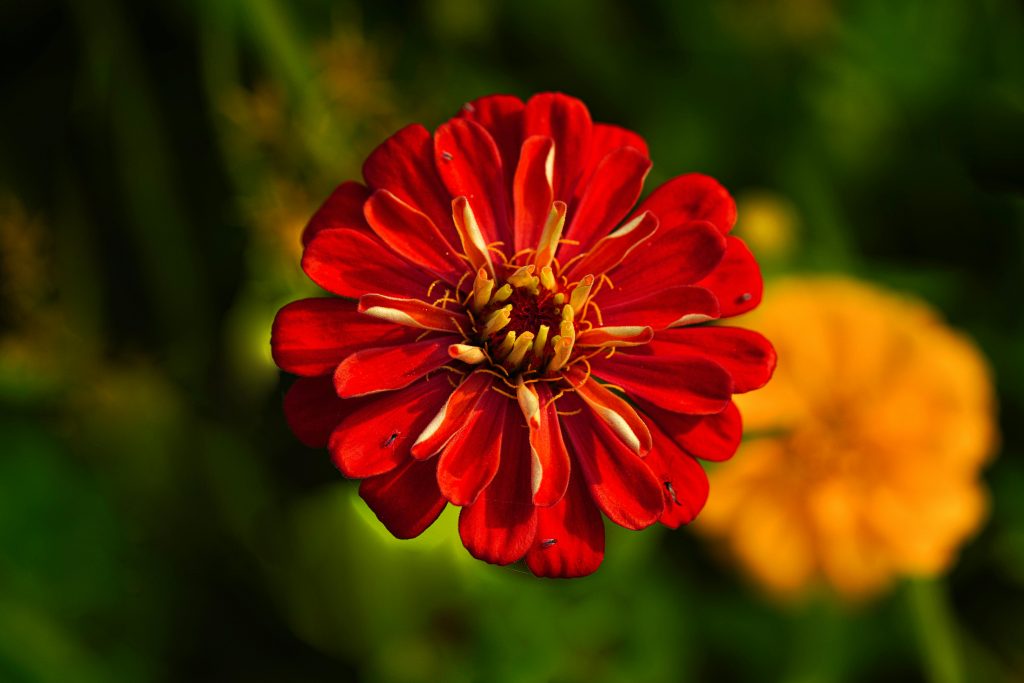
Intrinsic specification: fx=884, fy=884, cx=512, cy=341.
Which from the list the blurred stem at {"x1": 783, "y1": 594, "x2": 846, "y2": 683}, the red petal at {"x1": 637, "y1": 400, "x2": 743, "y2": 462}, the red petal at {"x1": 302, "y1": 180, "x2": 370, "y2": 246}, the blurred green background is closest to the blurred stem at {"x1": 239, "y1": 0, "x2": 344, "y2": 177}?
the blurred green background

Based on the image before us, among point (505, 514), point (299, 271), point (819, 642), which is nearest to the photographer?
point (505, 514)

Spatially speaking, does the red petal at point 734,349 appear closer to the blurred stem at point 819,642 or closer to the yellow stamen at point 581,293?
the yellow stamen at point 581,293

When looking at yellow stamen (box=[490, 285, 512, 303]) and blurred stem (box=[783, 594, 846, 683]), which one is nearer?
yellow stamen (box=[490, 285, 512, 303])

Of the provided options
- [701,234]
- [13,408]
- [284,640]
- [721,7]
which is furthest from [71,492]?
[721,7]

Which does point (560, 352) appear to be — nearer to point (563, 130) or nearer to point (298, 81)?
point (563, 130)

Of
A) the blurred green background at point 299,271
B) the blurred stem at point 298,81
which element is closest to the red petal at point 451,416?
the blurred green background at point 299,271

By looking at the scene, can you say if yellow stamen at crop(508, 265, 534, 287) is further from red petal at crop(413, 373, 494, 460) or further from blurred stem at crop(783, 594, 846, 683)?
blurred stem at crop(783, 594, 846, 683)

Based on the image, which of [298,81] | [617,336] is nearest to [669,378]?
[617,336]
